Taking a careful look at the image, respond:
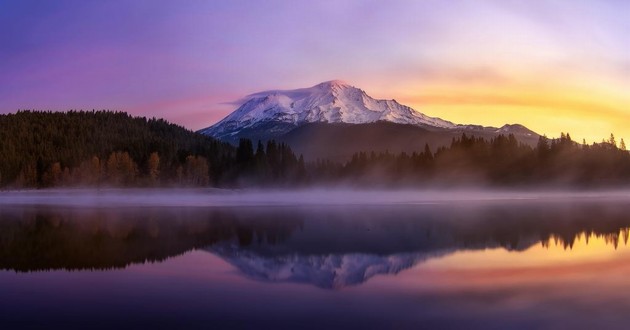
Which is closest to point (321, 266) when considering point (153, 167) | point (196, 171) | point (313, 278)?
point (313, 278)

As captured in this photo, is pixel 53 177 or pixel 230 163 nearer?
pixel 53 177

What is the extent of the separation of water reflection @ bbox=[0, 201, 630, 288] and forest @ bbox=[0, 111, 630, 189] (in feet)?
327

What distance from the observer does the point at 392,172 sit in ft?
545

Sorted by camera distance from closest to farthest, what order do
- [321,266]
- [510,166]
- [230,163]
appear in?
1. [321,266]
2. [510,166]
3. [230,163]

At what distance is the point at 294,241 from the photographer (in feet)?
100

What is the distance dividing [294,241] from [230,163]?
122346mm

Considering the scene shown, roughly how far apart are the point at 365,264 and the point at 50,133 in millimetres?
157776

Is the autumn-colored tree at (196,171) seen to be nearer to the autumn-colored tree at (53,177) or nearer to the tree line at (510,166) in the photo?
the autumn-colored tree at (53,177)

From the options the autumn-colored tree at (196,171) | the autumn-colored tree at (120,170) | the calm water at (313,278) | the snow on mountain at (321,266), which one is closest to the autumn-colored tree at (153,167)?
the autumn-colored tree at (120,170)

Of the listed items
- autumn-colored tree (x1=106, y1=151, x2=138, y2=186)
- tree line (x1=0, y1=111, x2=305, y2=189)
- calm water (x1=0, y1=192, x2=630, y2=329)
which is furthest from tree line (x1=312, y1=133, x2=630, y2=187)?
calm water (x1=0, y1=192, x2=630, y2=329)

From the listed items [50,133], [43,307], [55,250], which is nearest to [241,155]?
[50,133]

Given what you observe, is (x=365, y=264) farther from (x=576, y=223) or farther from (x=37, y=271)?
(x=576, y=223)

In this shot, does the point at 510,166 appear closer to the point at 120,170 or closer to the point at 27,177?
the point at 120,170

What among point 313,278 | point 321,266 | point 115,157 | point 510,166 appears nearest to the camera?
point 313,278
